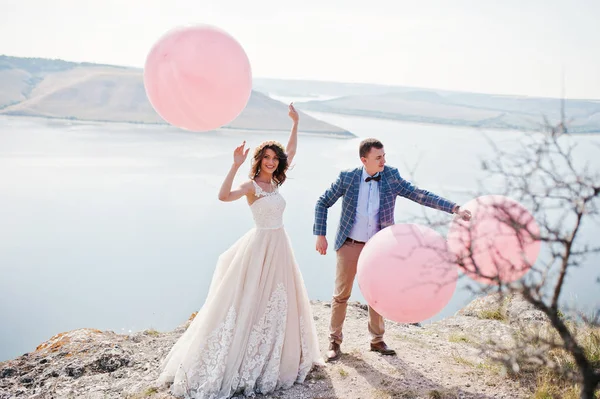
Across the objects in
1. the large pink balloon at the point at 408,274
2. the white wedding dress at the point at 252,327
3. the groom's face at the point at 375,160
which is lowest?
the white wedding dress at the point at 252,327

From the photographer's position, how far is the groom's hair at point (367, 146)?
3791mm

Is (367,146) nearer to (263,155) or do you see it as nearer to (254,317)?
(263,155)

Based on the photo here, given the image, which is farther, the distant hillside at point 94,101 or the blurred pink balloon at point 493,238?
the distant hillside at point 94,101

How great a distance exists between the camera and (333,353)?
4.14 metres

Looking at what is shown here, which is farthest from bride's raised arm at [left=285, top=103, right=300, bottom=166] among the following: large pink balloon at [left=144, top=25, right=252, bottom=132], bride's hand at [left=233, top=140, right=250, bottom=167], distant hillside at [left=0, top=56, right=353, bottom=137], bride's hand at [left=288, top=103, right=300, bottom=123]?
distant hillside at [left=0, top=56, right=353, bottom=137]

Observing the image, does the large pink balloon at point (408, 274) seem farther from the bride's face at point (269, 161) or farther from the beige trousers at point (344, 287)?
the bride's face at point (269, 161)

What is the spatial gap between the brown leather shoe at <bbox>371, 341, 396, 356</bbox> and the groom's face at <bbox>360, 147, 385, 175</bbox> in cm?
147

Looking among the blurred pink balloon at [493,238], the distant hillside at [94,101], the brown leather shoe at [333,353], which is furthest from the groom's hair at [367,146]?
the distant hillside at [94,101]

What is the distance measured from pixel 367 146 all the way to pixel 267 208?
87 centimetres

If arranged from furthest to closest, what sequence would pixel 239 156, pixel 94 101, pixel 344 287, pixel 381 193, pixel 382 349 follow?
→ pixel 94 101 → pixel 382 349 → pixel 344 287 → pixel 381 193 → pixel 239 156

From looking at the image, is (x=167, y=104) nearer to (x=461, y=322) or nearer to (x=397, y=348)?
(x=397, y=348)

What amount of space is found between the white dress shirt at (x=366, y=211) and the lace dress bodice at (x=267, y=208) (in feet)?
2.01

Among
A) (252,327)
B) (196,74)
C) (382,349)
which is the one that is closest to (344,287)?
(382,349)

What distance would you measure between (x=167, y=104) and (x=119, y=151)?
30934 millimetres
